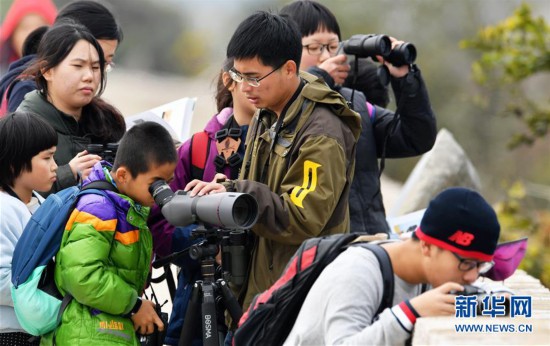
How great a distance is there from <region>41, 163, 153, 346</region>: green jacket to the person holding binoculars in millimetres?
1130

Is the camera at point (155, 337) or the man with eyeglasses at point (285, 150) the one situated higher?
the man with eyeglasses at point (285, 150)

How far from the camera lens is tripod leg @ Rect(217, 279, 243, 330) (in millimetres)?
4344

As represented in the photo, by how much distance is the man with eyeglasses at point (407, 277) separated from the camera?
3311 mm

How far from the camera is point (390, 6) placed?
1877 centimetres

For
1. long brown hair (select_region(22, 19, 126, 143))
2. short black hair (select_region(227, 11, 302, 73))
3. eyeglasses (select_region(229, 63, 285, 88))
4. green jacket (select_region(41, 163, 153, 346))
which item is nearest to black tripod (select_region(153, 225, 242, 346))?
green jacket (select_region(41, 163, 153, 346))

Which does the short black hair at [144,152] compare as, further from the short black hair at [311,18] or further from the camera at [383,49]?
the short black hair at [311,18]

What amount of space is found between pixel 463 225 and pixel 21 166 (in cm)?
206

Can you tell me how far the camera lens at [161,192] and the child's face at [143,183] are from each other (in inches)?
1.3

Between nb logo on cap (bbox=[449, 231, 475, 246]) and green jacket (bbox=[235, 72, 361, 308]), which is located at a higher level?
nb logo on cap (bbox=[449, 231, 475, 246])

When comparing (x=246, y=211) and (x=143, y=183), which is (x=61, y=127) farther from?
(x=246, y=211)

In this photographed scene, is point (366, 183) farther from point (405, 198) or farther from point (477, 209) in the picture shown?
point (405, 198)

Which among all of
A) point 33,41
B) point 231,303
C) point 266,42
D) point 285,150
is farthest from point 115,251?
point 33,41

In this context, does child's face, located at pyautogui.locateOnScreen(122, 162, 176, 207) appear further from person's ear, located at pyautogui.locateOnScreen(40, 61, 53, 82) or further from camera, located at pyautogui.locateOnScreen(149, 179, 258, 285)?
person's ear, located at pyautogui.locateOnScreen(40, 61, 53, 82)

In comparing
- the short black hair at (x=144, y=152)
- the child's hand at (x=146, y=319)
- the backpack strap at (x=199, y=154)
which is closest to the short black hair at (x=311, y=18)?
the backpack strap at (x=199, y=154)
